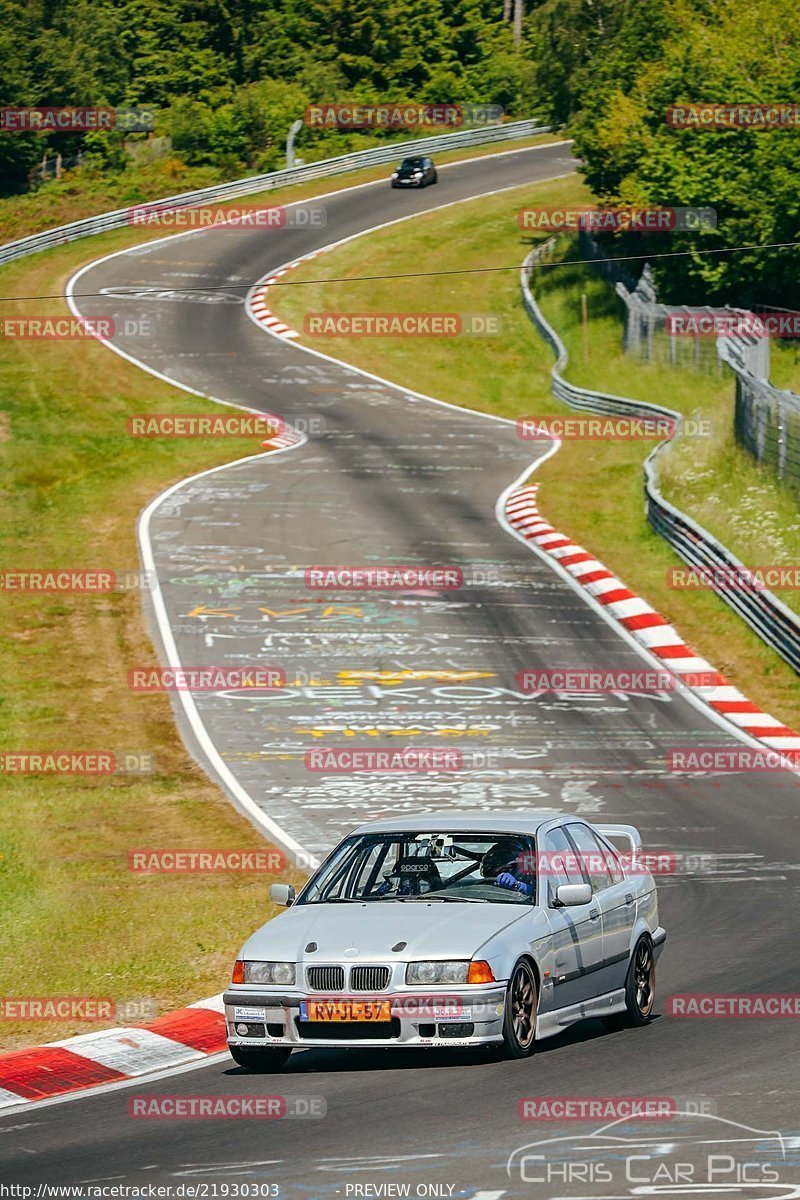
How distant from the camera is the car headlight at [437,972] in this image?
10.3m

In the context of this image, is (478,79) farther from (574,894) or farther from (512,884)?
(574,894)

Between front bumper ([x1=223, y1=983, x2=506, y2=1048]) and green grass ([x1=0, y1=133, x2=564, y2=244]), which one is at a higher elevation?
front bumper ([x1=223, y1=983, x2=506, y2=1048])

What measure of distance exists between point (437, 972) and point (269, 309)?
51.2 meters

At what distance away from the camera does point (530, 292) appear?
2382 inches

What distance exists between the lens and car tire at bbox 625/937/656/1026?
39.2 feet

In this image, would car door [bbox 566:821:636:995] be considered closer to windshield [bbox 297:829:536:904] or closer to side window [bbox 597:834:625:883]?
side window [bbox 597:834:625:883]

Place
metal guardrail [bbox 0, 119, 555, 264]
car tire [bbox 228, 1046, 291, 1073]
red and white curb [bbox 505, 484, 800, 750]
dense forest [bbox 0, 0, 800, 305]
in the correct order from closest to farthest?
car tire [bbox 228, 1046, 291, 1073], red and white curb [bbox 505, 484, 800, 750], dense forest [bbox 0, 0, 800, 305], metal guardrail [bbox 0, 119, 555, 264]

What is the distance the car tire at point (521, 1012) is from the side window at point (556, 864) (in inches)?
30.0

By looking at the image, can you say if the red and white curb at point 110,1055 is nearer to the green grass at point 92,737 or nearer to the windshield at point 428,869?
the green grass at point 92,737

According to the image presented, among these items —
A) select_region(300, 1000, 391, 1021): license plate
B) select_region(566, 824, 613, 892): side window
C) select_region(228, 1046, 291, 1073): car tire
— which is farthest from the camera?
select_region(566, 824, 613, 892): side window

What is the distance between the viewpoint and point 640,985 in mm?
12172

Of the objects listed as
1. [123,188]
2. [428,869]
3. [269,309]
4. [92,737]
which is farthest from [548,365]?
[428,869]

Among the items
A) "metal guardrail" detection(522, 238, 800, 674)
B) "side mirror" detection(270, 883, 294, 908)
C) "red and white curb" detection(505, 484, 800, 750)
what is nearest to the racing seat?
"side mirror" detection(270, 883, 294, 908)

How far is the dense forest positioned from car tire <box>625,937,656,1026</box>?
38488mm
